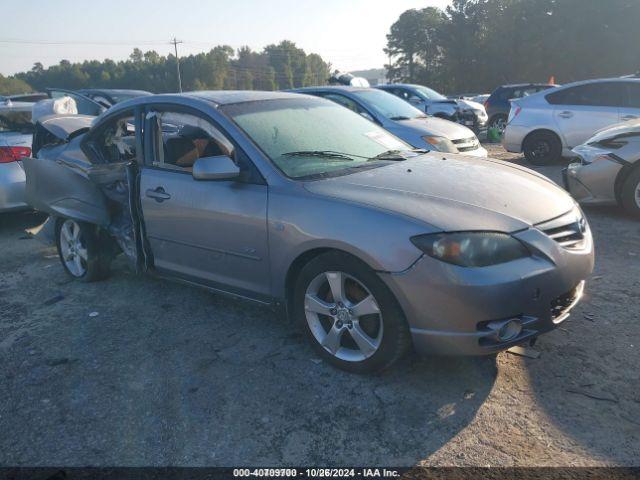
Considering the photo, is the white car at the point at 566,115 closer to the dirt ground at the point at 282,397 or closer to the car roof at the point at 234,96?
the dirt ground at the point at 282,397

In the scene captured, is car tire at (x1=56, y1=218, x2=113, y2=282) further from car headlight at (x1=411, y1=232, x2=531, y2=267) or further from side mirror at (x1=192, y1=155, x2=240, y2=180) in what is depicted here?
car headlight at (x1=411, y1=232, x2=531, y2=267)

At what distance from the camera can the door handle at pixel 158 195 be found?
158 inches

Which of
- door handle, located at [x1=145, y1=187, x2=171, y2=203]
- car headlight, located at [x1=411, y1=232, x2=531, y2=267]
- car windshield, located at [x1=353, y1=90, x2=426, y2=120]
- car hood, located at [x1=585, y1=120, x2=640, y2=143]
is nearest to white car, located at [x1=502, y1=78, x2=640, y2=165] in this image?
car windshield, located at [x1=353, y1=90, x2=426, y2=120]

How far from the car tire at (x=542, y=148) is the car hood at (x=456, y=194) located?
7170mm

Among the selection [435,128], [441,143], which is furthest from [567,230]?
[435,128]

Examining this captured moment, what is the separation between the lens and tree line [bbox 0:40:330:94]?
81.2 metres

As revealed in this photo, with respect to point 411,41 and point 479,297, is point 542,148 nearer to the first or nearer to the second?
point 479,297

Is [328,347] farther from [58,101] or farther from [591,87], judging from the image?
[591,87]

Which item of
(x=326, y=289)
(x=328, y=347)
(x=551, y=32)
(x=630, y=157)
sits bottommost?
(x=328, y=347)

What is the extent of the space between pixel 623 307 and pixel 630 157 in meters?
2.90

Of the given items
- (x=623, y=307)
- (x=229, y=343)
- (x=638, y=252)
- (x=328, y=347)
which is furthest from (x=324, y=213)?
(x=638, y=252)

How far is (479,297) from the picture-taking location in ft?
8.91

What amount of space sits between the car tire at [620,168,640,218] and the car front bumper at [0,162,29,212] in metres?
7.17

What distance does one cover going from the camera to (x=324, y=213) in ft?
10.2
